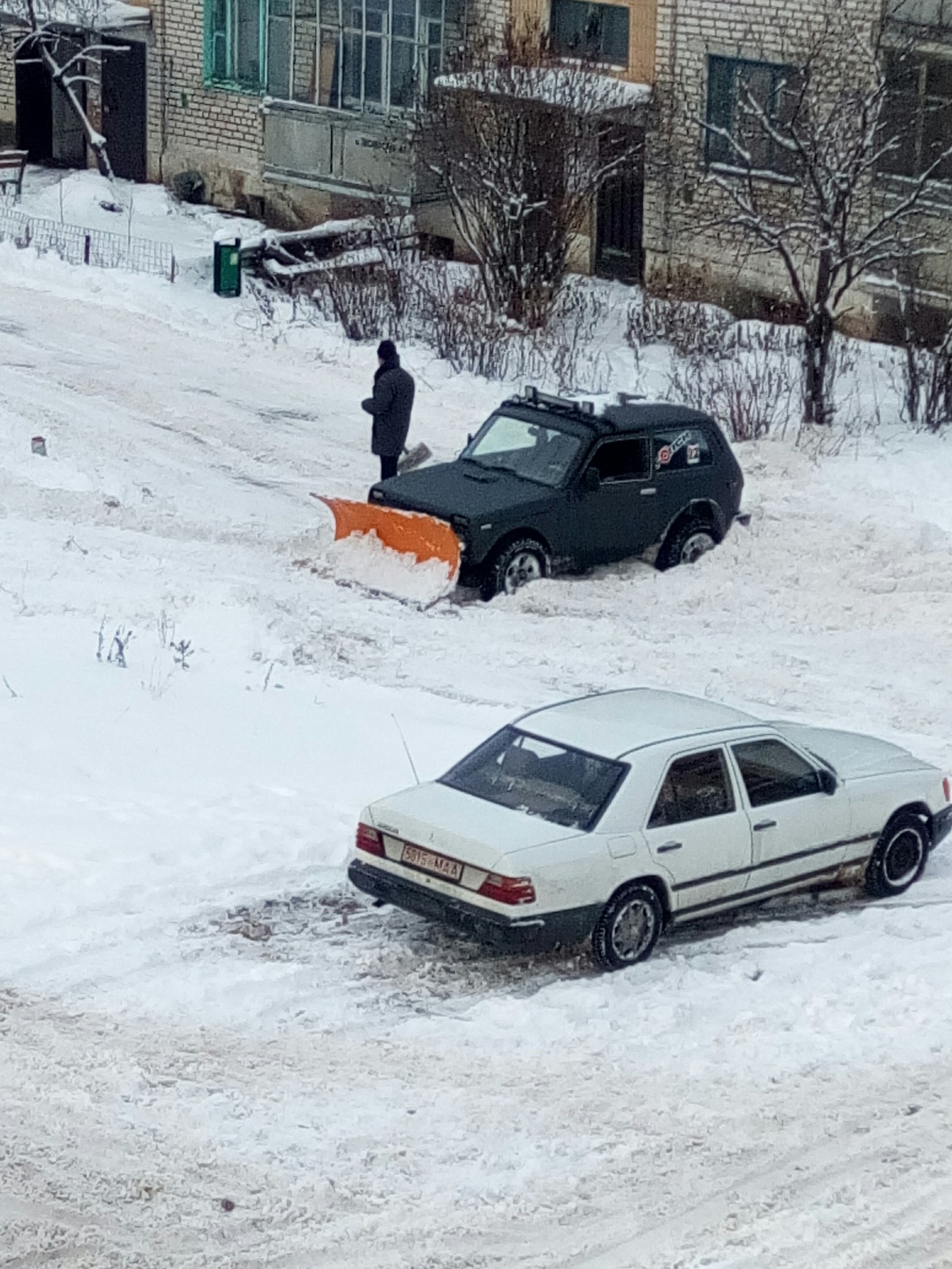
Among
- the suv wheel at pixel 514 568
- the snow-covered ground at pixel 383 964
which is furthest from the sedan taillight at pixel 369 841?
the suv wheel at pixel 514 568

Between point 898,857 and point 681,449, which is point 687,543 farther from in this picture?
point 898,857

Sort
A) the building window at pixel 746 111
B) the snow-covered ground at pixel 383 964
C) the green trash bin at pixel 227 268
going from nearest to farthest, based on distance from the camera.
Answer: the snow-covered ground at pixel 383 964
the building window at pixel 746 111
the green trash bin at pixel 227 268

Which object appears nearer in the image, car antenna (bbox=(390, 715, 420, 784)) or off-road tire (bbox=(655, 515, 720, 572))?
car antenna (bbox=(390, 715, 420, 784))

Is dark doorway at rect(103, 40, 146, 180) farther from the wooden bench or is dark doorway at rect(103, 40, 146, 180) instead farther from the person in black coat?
the person in black coat

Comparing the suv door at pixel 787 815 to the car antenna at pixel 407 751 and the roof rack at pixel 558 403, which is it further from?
the roof rack at pixel 558 403

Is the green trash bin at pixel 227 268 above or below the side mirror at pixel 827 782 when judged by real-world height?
above

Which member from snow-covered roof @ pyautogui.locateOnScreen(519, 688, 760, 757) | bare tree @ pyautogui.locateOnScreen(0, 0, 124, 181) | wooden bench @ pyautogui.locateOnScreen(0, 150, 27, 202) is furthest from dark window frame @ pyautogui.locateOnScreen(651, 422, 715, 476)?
bare tree @ pyautogui.locateOnScreen(0, 0, 124, 181)

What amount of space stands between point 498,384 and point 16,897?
530 inches

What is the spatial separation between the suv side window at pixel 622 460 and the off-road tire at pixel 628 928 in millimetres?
7003

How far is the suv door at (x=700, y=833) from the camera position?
32.8ft

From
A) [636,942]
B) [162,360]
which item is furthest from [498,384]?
[636,942]

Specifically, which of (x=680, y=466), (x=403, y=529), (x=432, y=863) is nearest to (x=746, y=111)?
(x=680, y=466)

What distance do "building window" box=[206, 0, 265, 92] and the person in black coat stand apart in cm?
1609

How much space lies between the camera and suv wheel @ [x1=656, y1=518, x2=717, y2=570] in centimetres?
1711
